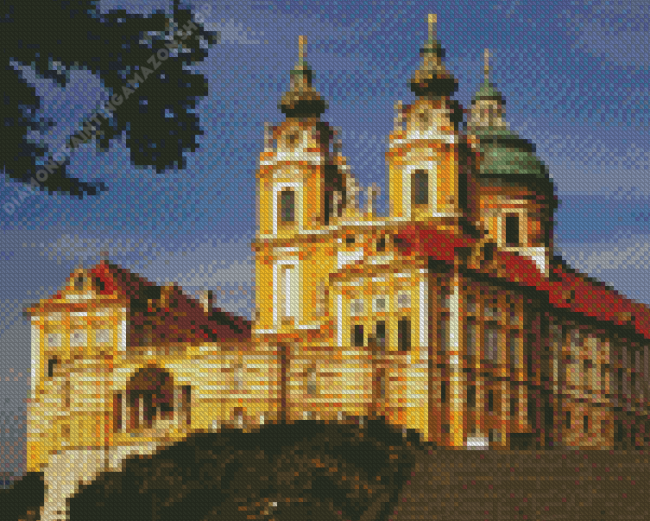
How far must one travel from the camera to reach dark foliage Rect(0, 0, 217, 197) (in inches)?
802

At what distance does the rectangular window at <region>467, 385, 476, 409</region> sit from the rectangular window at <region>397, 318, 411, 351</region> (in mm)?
3486

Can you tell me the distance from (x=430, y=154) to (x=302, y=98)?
630 cm

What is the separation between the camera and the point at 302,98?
64.6 m

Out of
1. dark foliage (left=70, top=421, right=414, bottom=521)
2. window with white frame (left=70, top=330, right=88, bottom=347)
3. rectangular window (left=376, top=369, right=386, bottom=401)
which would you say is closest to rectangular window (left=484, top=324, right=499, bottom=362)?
rectangular window (left=376, top=369, right=386, bottom=401)

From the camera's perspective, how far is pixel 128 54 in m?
21.0

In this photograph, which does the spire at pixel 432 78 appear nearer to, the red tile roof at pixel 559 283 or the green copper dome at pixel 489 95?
the red tile roof at pixel 559 283

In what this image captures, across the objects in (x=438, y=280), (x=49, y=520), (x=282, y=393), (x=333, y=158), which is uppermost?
(x=333, y=158)

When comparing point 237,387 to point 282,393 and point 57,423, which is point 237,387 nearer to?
point 282,393

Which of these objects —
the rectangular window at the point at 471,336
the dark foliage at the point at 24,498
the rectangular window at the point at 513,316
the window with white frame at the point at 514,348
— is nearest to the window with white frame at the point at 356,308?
the rectangular window at the point at 471,336

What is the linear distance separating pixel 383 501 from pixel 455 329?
23.3 metres

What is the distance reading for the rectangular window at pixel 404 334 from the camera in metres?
55.3

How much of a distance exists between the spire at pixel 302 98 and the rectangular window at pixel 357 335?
41.1ft

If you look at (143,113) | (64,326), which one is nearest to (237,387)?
(64,326)

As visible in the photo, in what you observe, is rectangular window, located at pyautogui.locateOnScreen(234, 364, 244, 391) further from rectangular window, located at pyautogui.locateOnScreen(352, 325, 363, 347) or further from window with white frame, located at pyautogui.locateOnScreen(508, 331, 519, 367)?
window with white frame, located at pyautogui.locateOnScreen(508, 331, 519, 367)
